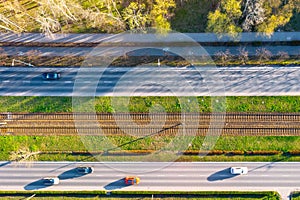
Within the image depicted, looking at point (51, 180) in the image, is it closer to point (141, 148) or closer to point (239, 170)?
point (141, 148)

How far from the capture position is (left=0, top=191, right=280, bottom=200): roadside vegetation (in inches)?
2489

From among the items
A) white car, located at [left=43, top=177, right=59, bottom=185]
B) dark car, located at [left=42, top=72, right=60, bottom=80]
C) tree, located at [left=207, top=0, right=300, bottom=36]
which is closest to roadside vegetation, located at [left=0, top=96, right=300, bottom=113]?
dark car, located at [left=42, top=72, right=60, bottom=80]

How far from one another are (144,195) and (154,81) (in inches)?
858

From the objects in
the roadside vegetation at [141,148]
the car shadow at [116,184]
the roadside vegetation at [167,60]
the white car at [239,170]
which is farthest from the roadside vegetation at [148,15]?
the car shadow at [116,184]

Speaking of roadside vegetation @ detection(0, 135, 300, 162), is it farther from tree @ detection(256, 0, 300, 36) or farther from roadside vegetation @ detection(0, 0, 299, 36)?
tree @ detection(256, 0, 300, 36)

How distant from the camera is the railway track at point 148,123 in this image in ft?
210

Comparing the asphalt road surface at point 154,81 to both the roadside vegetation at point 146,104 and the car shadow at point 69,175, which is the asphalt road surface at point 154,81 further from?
the car shadow at point 69,175

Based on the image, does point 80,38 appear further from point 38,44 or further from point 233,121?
point 233,121

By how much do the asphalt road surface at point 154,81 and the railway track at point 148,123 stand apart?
420cm

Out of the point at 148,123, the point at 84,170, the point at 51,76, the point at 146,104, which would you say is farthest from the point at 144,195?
the point at 51,76

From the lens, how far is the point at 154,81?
65.1 m

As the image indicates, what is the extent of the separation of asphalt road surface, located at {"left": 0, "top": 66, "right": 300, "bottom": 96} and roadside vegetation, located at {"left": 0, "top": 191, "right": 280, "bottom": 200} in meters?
18.6

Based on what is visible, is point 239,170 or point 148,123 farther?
point 148,123

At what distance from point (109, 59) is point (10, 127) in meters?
23.4
